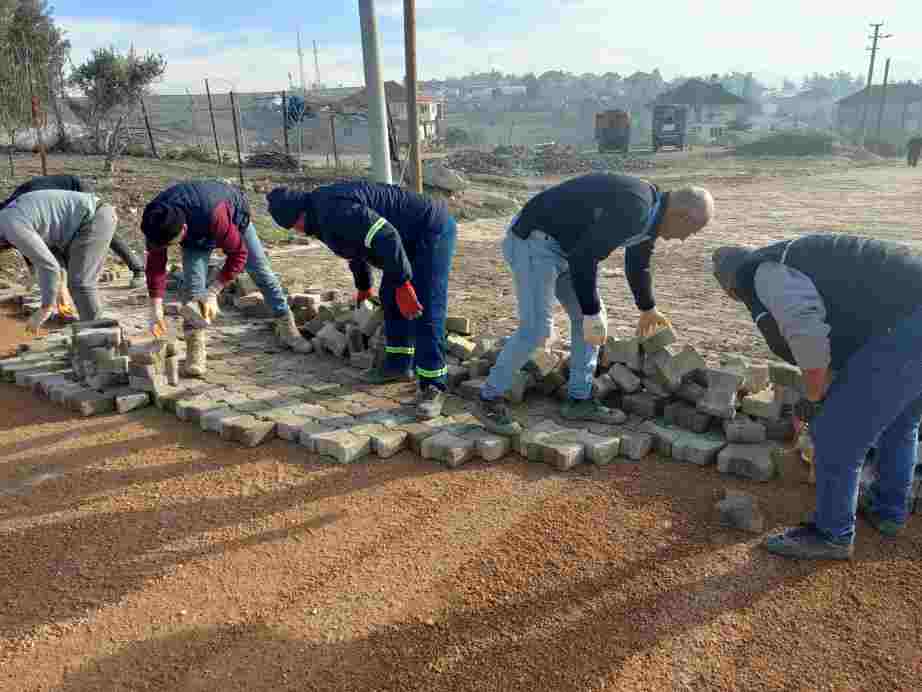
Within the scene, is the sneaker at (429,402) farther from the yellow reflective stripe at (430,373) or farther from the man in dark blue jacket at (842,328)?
the man in dark blue jacket at (842,328)

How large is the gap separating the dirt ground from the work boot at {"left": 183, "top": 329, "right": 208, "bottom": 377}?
0.90m

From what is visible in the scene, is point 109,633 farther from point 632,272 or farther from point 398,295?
point 632,272

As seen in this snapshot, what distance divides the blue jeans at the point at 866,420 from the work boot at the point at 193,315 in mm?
3860

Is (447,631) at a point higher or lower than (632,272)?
lower

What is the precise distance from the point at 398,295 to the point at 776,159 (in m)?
30.4

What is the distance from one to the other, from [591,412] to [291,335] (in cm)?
279

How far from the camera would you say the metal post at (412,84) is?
7973 mm

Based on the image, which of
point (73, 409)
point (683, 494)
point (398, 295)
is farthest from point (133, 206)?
point (683, 494)

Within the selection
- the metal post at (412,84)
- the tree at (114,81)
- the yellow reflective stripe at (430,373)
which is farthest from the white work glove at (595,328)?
the tree at (114,81)

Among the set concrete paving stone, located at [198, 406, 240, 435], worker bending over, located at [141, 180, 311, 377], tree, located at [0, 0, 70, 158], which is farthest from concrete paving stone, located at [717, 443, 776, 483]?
tree, located at [0, 0, 70, 158]

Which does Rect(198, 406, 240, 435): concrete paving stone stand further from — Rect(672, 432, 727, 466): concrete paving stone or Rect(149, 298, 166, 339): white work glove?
Rect(672, 432, 727, 466): concrete paving stone

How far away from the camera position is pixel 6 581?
3.11m

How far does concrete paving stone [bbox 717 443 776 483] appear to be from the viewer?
12.2 ft

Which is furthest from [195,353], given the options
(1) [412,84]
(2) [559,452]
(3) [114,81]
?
(3) [114,81]
